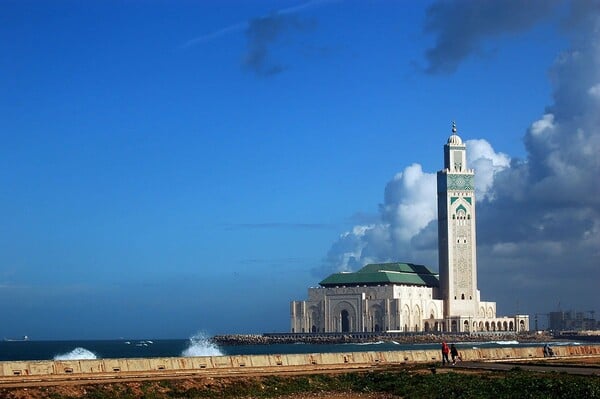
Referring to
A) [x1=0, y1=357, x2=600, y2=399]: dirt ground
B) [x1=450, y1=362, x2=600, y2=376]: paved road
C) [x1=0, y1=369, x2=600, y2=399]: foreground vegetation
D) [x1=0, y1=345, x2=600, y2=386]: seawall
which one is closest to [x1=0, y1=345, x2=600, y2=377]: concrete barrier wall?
[x1=0, y1=345, x2=600, y2=386]: seawall

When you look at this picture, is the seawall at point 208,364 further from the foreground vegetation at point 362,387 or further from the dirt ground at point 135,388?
the foreground vegetation at point 362,387

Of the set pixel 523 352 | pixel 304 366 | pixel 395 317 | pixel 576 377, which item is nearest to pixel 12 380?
pixel 304 366

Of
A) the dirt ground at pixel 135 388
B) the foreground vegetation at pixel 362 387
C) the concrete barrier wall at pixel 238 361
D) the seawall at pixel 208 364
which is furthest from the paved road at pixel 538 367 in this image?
the dirt ground at pixel 135 388

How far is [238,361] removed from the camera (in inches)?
2169

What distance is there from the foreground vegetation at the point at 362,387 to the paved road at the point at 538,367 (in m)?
1.89

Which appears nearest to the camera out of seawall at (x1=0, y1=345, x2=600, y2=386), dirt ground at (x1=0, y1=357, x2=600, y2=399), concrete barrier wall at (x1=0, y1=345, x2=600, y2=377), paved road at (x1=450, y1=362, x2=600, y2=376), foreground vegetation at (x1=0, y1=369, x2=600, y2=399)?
dirt ground at (x1=0, y1=357, x2=600, y2=399)

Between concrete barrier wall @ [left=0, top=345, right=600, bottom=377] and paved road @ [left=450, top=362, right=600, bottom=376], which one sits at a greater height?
concrete barrier wall @ [left=0, top=345, right=600, bottom=377]

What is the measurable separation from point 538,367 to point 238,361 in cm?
1470

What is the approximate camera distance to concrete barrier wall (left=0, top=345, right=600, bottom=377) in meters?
49.1

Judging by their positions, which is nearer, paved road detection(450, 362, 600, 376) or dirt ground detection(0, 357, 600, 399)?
dirt ground detection(0, 357, 600, 399)

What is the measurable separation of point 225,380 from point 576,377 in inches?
571

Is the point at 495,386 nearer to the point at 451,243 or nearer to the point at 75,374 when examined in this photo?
the point at 75,374

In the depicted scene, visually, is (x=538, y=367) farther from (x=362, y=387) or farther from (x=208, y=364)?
(x=208, y=364)

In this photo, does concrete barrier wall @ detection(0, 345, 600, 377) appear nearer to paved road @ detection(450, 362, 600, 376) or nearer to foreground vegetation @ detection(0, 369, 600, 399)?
paved road @ detection(450, 362, 600, 376)
